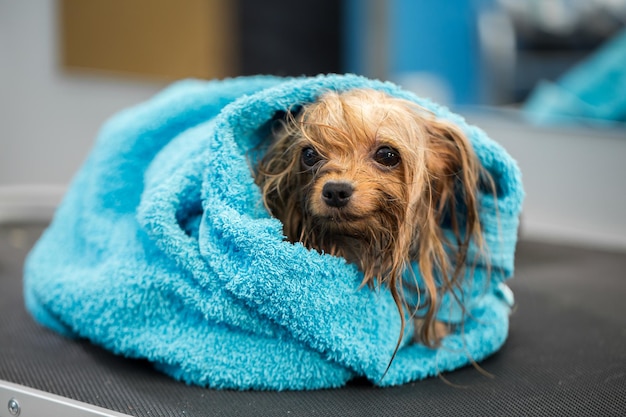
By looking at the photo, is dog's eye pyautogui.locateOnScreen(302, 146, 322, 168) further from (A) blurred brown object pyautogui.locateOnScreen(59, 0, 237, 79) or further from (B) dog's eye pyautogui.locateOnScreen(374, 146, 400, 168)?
(A) blurred brown object pyautogui.locateOnScreen(59, 0, 237, 79)

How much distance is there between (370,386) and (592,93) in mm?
1414

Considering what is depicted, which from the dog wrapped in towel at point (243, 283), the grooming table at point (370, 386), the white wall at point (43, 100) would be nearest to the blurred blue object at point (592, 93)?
the grooming table at point (370, 386)

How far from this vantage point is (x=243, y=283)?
970 millimetres

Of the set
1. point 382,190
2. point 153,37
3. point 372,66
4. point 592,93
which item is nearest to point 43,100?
point 153,37

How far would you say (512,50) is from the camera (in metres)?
2.52

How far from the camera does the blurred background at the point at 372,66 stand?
2127mm

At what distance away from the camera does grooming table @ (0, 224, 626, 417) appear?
969mm

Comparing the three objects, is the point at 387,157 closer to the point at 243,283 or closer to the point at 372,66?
the point at 243,283

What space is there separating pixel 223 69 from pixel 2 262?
4.96 feet

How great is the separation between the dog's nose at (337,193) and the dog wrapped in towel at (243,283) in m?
0.07

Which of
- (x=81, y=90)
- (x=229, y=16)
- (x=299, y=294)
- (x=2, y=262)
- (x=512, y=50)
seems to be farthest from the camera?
(x=81, y=90)

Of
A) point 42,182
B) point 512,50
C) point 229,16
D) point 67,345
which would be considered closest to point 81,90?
point 42,182

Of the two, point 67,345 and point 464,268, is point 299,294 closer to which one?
point 464,268

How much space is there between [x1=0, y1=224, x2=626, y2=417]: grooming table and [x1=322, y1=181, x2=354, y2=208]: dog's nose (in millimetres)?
233
